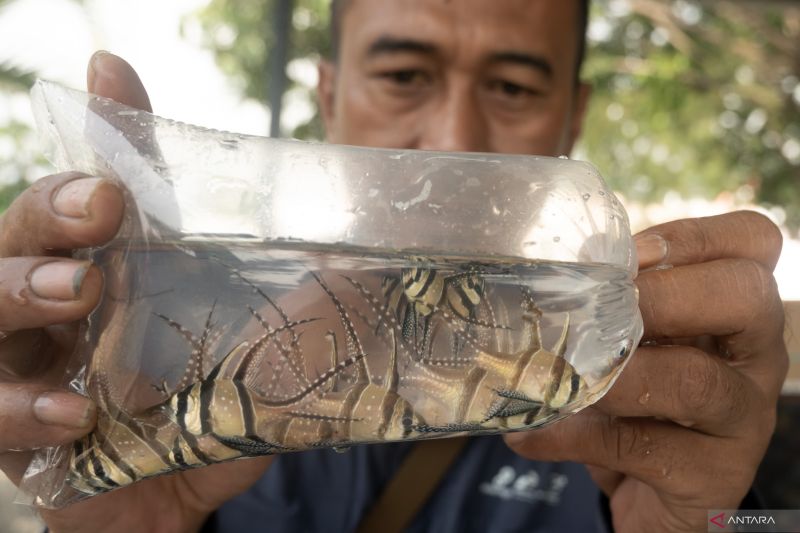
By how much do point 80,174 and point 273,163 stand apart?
0.14 m

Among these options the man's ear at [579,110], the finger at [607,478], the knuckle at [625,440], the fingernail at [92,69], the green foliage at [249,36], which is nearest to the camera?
the fingernail at [92,69]

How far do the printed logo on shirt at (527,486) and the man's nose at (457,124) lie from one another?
570 mm

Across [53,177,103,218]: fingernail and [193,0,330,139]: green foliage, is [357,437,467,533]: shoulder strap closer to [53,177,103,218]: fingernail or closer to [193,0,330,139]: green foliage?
[53,177,103,218]: fingernail

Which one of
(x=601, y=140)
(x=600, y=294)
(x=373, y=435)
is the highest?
(x=600, y=294)

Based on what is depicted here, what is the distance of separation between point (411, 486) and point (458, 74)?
2.29 ft

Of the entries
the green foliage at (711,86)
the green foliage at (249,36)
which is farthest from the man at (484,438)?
the green foliage at (711,86)

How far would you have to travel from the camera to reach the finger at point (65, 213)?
1.62ft

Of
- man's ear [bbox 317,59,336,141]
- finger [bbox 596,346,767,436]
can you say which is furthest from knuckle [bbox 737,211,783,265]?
man's ear [bbox 317,59,336,141]

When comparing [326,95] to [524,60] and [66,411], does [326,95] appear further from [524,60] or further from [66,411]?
[66,411]

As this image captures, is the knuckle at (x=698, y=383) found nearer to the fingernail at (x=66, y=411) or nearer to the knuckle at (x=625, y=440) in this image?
the knuckle at (x=625, y=440)

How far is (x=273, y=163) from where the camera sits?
0.52 meters

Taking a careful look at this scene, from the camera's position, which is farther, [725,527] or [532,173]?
[725,527]

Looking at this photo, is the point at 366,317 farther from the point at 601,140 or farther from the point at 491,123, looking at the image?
the point at 601,140

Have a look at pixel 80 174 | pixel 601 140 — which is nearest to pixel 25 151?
pixel 80 174
